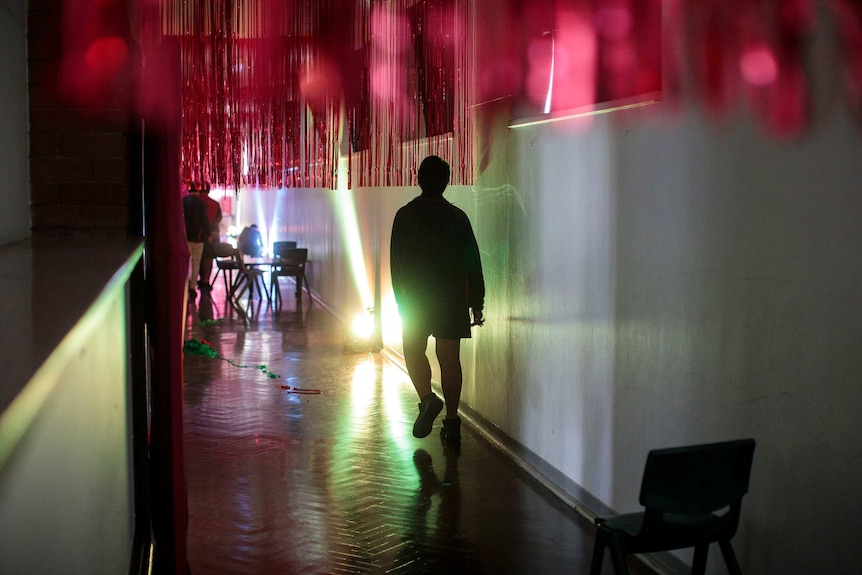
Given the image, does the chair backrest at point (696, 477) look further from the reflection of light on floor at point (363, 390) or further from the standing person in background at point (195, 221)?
the standing person in background at point (195, 221)

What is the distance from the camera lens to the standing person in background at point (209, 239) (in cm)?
1393

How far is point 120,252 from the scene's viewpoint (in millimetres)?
3113

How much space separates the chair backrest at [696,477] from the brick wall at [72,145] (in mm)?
2573

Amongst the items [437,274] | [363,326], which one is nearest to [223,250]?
[363,326]

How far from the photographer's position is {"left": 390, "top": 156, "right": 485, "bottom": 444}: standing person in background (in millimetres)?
5988

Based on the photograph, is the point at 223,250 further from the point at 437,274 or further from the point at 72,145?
the point at 72,145

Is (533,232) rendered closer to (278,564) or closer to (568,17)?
(568,17)

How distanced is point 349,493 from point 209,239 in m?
9.48

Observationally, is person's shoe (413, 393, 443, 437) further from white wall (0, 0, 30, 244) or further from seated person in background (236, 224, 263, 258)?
seated person in background (236, 224, 263, 258)

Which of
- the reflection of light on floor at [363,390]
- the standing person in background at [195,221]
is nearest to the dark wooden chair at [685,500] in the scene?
the reflection of light on floor at [363,390]

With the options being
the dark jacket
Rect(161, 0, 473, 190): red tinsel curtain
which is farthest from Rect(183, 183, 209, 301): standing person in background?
the dark jacket

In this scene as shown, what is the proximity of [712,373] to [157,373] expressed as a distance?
7.04 feet

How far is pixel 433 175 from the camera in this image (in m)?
6.04

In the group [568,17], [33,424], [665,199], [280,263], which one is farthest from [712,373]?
[280,263]
